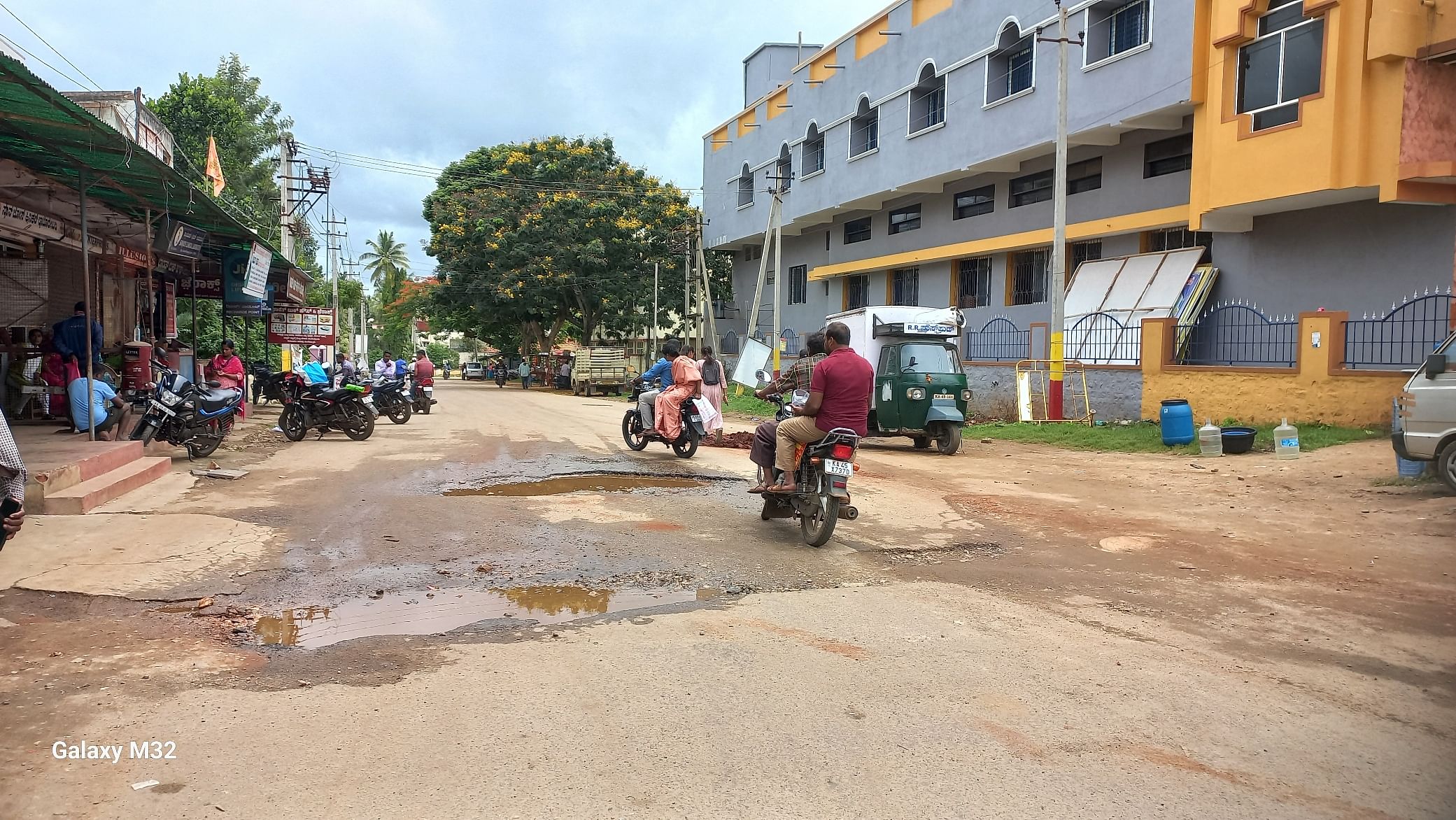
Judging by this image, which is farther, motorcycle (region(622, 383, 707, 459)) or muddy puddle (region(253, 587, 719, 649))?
motorcycle (region(622, 383, 707, 459))

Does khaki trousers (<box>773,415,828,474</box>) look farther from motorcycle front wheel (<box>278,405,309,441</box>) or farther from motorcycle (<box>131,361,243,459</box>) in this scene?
motorcycle front wheel (<box>278,405,309,441</box>)

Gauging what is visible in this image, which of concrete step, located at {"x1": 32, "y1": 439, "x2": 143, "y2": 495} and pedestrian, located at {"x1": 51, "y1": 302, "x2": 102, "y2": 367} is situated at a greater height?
pedestrian, located at {"x1": 51, "y1": 302, "x2": 102, "y2": 367}

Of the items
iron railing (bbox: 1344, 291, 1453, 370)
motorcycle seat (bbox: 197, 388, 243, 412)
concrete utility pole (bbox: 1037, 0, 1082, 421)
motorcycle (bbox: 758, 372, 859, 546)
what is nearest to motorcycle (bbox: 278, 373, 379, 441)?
motorcycle seat (bbox: 197, 388, 243, 412)

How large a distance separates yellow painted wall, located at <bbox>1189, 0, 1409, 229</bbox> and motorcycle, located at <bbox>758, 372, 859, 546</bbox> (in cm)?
1229

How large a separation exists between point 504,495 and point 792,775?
6689 mm

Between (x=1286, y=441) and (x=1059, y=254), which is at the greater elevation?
(x=1059, y=254)

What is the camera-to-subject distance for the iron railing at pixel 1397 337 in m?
13.5

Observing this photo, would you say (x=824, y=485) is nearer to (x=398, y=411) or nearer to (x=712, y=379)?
(x=712, y=379)

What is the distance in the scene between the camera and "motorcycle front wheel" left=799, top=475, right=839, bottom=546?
704 cm

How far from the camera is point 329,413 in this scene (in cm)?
1512

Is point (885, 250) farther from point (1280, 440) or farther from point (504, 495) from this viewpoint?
point (504, 495)

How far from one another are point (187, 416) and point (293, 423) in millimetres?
3511

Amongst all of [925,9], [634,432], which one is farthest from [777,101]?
[634,432]

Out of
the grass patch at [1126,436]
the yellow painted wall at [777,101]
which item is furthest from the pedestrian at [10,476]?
the yellow painted wall at [777,101]
